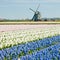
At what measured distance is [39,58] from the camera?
33.6 ft

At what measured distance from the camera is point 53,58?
10.5 metres

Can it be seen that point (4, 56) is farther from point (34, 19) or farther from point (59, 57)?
point (34, 19)

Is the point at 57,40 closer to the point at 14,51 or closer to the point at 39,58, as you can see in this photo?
the point at 14,51

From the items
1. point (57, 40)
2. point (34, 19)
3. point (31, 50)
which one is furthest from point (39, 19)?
point (31, 50)

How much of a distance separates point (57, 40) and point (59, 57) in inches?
395

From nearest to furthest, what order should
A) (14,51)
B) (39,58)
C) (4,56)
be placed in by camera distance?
(39,58), (4,56), (14,51)

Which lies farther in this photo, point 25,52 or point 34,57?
point 25,52

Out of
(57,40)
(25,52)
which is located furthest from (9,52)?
(57,40)

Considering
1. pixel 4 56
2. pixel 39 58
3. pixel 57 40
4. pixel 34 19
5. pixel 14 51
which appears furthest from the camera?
pixel 34 19

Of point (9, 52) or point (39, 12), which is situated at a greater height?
point (9, 52)

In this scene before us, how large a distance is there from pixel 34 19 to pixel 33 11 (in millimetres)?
3571

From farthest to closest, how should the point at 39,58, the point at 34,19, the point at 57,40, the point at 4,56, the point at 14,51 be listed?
the point at 34,19 → the point at 57,40 → the point at 14,51 → the point at 4,56 → the point at 39,58

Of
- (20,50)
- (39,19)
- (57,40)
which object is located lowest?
(39,19)

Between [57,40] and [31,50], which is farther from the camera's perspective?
[57,40]
